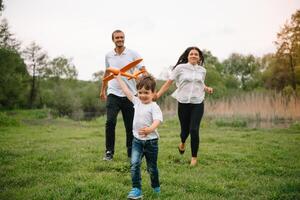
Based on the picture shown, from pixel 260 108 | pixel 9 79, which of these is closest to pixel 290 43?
pixel 260 108

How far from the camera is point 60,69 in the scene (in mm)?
60812

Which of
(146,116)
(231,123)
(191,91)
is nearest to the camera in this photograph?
(146,116)

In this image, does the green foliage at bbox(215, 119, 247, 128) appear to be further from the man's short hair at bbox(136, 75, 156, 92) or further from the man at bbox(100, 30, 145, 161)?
the man's short hair at bbox(136, 75, 156, 92)

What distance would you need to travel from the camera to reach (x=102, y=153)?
7.24 metres

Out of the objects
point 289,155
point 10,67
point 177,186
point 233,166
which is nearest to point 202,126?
point 289,155

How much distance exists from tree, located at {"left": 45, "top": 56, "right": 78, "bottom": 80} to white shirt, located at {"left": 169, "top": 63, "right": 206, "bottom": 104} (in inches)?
1972

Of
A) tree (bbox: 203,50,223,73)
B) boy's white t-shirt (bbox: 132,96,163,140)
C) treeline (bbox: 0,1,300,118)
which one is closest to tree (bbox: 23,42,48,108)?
treeline (bbox: 0,1,300,118)

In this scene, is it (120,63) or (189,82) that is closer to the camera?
(189,82)

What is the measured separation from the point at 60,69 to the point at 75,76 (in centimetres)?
494

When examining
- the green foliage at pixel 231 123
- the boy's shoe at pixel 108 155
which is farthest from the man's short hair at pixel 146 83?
the green foliage at pixel 231 123

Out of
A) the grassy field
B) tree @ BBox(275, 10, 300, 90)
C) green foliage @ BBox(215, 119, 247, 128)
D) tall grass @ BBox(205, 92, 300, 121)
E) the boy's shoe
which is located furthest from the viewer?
tree @ BBox(275, 10, 300, 90)

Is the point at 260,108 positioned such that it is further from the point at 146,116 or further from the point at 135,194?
the point at 135,194

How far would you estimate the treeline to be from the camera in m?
31.2

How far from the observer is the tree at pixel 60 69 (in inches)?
2175
